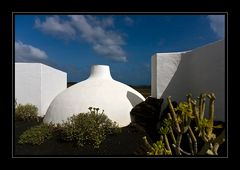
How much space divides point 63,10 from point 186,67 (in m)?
7.10

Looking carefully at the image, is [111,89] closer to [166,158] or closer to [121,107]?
[121,107]

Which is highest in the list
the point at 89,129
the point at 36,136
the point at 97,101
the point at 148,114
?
the point at 97,101

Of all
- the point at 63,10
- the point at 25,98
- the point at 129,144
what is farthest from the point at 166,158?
Result: the point at 25,98

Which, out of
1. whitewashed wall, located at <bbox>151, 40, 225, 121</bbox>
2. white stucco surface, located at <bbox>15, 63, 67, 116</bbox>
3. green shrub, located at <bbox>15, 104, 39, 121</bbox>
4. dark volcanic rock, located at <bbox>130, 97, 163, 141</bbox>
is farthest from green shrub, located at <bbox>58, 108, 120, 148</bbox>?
white stucco surface, located at <bbox>15, 63, 67, 116</bbox>

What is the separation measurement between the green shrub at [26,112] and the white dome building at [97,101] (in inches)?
101

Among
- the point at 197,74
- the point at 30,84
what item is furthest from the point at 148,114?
the point at 30,84

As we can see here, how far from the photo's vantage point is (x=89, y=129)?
268 inches

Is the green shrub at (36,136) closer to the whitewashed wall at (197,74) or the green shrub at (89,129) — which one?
the green shrub at (89,129)

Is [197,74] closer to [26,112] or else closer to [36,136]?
[36,136]

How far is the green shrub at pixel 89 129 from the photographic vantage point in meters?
6.69

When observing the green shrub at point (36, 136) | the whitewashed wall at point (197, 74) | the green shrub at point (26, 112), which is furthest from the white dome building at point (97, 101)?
the green shrub at point (26, 112)

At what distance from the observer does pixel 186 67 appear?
26.6 ft

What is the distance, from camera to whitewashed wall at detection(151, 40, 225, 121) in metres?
6.07

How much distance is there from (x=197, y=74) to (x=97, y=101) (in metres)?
3.66
